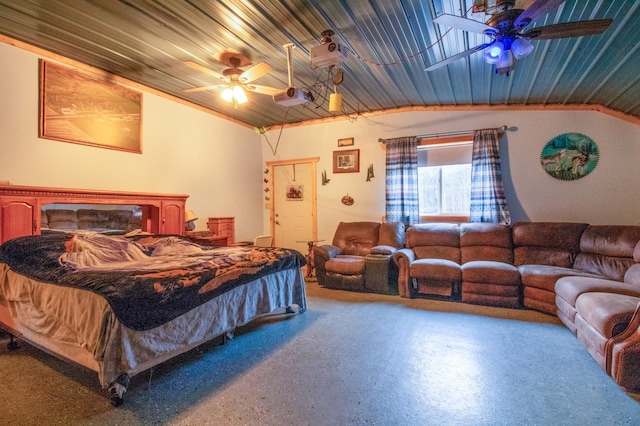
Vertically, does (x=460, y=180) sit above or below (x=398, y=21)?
below

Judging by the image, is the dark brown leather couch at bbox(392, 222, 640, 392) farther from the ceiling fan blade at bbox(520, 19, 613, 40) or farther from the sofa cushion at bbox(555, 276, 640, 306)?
the ceiling fan blade at bbox(520, 19, 613, 40)

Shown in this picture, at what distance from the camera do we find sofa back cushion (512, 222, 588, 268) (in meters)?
3.67

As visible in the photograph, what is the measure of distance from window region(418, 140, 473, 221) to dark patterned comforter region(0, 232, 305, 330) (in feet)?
8.68

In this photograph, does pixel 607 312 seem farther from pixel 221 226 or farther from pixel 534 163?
pixel 221 226

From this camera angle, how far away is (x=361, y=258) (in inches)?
168

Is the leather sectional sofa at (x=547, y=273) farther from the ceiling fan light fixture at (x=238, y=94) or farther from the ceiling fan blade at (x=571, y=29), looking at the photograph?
the ceiling fan light fixture at (x=238, y=94)

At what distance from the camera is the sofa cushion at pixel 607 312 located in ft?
6.58

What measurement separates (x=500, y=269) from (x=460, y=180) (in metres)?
1.67

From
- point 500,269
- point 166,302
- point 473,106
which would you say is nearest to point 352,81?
point 473,106

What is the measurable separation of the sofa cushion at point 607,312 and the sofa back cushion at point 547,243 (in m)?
1.46

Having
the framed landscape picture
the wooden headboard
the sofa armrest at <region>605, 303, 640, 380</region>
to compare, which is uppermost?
the framed landscape picture

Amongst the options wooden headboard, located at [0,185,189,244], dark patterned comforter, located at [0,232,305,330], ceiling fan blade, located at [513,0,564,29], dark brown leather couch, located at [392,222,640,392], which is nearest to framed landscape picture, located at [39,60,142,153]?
wooden headboard, located at [0,185,189,244]

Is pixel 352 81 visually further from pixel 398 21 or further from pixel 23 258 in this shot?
pixel 23 258

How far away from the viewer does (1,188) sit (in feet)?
8.52
